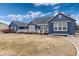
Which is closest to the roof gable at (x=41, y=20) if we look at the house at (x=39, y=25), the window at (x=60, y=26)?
the house at (x=39, y=25)

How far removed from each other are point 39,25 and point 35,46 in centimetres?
34

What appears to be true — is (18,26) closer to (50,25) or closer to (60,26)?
(50,25)

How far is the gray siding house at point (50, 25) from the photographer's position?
14.5ft

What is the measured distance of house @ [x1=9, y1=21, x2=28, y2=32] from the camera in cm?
446

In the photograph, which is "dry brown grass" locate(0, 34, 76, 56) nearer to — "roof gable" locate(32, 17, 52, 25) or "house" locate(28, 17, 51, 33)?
"house" locate(28, 17, 51, 33)

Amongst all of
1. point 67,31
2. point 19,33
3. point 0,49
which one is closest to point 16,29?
point 19,33

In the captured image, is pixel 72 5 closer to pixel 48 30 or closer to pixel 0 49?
pixel 48 30

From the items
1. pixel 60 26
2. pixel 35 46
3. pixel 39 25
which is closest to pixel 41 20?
pixel 39 25

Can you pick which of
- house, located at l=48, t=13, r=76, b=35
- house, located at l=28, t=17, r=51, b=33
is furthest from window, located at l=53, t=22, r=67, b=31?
house, located at l=28, t=17, r=51, b=33

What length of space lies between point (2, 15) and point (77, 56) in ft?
4.30

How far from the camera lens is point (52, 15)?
14.5 feet

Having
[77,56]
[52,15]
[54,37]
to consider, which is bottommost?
[77,56]

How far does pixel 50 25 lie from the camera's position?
4465 millimetres

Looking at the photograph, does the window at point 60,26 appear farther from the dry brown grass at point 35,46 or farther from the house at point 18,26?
the house at point 18,26
